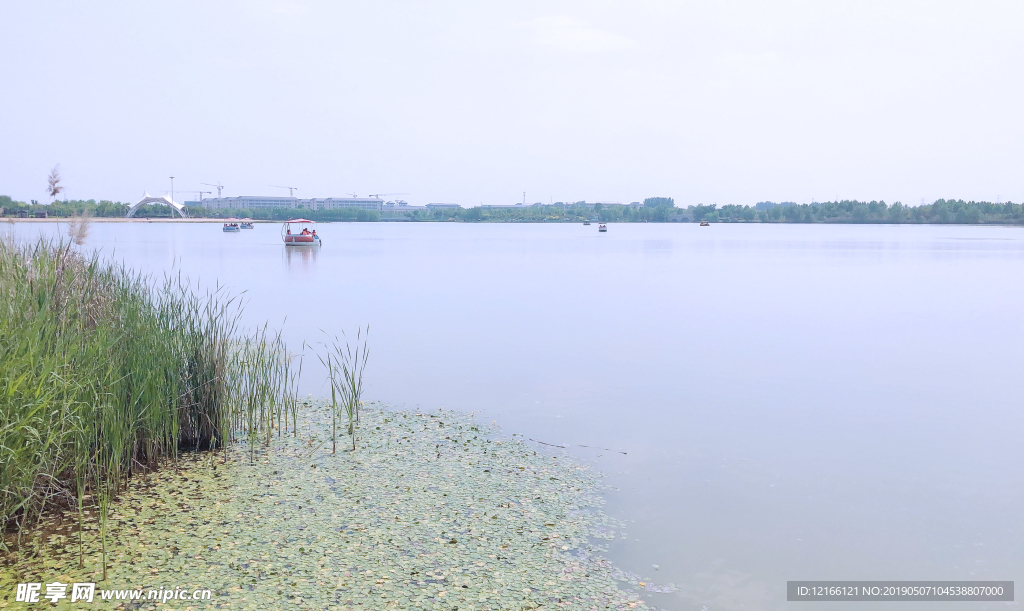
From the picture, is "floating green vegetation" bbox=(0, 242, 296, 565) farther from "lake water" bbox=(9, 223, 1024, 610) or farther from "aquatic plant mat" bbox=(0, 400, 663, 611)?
"lake water" bbox=(9, 223, 1024, 610)

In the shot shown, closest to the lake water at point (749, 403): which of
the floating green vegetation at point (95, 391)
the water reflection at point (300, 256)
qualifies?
the floating green vegetation at point (95, 391)

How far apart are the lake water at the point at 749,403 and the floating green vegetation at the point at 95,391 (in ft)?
8.78

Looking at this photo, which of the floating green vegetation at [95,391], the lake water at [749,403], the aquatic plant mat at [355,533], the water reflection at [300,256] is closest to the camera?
the aquatic plant mat at [355,533]

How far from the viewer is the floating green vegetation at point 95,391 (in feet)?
14.2

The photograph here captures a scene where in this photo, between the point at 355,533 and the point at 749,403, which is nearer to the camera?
the point at 355,533

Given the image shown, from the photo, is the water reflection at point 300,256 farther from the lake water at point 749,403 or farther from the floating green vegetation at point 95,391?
the floating green vegetation at point 95,391

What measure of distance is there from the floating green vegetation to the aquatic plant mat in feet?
0.74

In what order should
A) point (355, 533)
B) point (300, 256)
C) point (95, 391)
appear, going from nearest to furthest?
point (355, 533), point (95, 391), point (300, 256)

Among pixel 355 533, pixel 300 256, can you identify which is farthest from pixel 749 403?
pixel 300 256

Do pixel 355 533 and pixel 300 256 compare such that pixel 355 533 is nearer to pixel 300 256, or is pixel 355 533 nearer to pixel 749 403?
pixel 749 403

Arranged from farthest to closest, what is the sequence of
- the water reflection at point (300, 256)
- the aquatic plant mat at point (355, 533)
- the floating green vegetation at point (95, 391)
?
the water reflection at point (300, 256), the floating green vegetation at point (95, 391), the aquatic plant mat at point (355, 533)

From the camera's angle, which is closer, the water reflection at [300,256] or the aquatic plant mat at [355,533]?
the aquatic plant mat at [355,533]

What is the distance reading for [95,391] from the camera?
4938 millimetres

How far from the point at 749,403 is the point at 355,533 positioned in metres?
5.77
